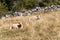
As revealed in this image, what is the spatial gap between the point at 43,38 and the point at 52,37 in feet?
1.24

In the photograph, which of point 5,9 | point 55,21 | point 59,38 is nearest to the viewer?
point 59,38

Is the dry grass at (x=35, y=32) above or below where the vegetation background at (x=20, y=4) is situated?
above

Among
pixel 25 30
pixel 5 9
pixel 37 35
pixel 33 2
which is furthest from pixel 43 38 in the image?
pixel 33 2

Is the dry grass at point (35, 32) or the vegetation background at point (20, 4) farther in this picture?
the vegetation background at point (20, 4)

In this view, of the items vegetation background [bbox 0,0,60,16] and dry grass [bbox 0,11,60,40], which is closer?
dry grass [bbox 0,11,60,40]

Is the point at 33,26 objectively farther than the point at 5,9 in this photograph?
No

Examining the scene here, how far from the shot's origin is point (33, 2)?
30.5 m

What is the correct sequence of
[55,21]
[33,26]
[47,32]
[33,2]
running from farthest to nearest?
[33,2]
[55,21]
[33,26]
[47,32]

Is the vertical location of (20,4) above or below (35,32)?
below

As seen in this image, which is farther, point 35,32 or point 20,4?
point 20,4

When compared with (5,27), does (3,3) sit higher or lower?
lower

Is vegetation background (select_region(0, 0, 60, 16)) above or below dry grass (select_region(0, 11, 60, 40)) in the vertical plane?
below

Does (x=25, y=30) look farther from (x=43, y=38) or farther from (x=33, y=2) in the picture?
(x=33, y=2)

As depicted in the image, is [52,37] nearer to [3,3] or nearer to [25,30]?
[25,30]
